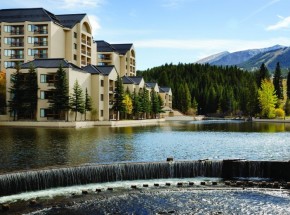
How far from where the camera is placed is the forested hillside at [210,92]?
5167 inches

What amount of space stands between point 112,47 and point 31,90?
55.3m

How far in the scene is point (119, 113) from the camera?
86312 millimetres

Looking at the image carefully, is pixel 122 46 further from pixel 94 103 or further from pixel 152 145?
pixel 152 145

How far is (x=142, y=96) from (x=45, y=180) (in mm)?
73517

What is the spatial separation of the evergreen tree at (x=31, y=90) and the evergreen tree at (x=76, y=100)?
616 cm

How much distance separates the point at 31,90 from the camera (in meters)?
64.1

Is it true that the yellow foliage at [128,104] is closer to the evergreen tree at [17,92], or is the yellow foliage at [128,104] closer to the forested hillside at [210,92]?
the evergreen tree at [17,92]

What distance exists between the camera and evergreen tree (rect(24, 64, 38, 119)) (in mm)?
63562

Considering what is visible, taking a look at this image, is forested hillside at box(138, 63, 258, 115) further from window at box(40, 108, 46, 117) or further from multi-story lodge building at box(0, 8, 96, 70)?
window at box(40, 108, 46, 117)

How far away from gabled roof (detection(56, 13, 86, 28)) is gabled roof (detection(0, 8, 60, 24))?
322cm

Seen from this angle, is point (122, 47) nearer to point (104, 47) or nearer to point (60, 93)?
point (104, 47)

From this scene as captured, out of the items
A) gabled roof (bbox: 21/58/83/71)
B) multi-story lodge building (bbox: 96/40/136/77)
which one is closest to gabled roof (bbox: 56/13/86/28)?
gabled roof (bbox: 21/58/83/71)

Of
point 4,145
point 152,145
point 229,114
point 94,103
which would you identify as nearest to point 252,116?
point 229,114

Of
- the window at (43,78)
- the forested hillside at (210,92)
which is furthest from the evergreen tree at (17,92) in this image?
the forested hillside at (210,92)
